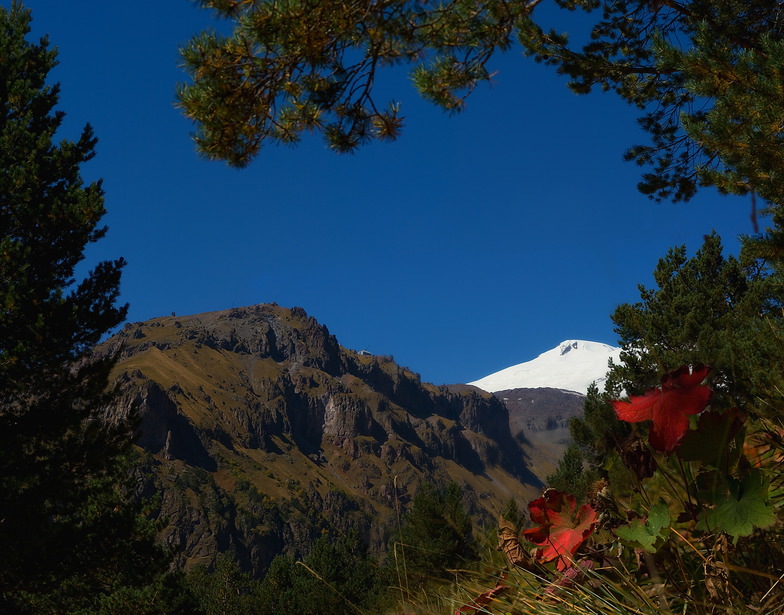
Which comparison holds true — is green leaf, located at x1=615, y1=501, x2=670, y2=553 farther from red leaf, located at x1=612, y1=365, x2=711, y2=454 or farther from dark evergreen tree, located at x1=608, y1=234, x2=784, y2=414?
dark evergreen tree, located at x1=608, y1=234, x2=784, y2=414

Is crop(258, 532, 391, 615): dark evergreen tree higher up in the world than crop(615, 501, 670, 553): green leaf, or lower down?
lower down

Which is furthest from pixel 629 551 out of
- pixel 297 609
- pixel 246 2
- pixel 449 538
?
pixel 297 609

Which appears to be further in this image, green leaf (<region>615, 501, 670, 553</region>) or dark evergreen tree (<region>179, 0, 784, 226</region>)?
dark evergreen tree (<region>179, 0, 784, 226</region>)

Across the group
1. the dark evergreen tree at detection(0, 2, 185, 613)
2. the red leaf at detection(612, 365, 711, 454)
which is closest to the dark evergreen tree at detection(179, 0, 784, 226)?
the red leaf at detection(612, 365, 711, 454)

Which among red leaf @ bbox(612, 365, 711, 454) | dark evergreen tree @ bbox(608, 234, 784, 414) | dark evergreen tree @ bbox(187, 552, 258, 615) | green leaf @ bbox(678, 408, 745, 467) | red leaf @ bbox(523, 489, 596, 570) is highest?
dark evergreen tree @ bbox(608, 234, 784, 414)

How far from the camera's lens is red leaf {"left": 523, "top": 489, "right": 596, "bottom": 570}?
137cm

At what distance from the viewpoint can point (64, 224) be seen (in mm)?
10242

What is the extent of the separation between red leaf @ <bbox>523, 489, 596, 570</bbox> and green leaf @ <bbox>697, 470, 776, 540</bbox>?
1.04 feet

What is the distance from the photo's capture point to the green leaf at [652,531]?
118 centimetres

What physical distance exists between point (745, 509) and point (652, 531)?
0.65 feet

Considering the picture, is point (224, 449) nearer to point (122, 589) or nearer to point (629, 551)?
point (122, 589)

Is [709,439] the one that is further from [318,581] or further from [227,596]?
[227,596]

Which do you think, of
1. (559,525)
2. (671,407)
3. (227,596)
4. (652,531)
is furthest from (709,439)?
(227,596)

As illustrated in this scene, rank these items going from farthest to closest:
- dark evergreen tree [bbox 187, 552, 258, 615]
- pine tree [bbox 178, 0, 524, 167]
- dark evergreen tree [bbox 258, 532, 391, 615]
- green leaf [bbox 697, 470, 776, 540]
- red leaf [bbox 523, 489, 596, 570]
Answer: dark evergreen tree [bbox 187, 552, 258, 615] < dark evergreen tree [bbox 258, 532, 391, 615] < pine tree [bbox 178, 0, 524, 167] < red leaf [bbox 523, 489, 596, 570] < green leaf [bbox 697, 470, 776, 540]
